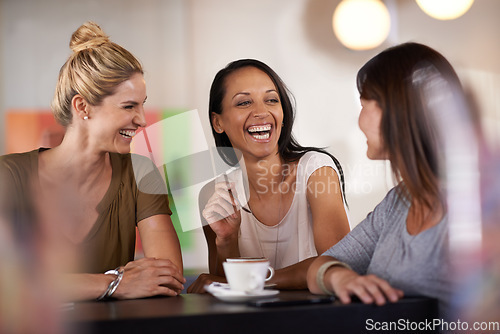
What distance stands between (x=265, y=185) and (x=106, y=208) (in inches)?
18.0

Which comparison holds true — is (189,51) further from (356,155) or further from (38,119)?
(356,155)

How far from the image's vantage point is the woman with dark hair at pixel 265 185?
4.98 ft

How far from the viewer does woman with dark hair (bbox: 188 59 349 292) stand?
152 cm

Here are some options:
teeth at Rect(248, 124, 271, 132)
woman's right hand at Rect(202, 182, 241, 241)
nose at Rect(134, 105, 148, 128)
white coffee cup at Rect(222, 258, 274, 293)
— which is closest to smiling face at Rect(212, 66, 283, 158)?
teeth at Rect(248, 124, 271, 132)

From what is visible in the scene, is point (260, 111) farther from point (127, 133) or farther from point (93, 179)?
point (93, 179)

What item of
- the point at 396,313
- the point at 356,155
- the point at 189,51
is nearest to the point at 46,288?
the point at 396,313

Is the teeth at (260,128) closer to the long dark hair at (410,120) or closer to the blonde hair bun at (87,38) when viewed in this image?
the blonde hair bun at (87,38)

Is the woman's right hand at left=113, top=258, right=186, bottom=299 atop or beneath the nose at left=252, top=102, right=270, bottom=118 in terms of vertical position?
beneath

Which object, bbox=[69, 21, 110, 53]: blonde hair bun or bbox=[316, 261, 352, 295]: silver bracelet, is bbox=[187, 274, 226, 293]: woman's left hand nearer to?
bbox=[316, 261, 352, 295]: silver bracelet

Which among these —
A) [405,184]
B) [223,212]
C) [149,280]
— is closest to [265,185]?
[223,212]

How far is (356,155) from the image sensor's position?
173 cm

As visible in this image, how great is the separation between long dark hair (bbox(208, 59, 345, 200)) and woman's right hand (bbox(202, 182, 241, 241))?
9 centimetres

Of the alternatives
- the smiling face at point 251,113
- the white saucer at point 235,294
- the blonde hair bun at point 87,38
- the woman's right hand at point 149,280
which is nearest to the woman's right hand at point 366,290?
the white saucer at point 235,294

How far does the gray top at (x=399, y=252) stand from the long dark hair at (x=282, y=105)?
0.60m
